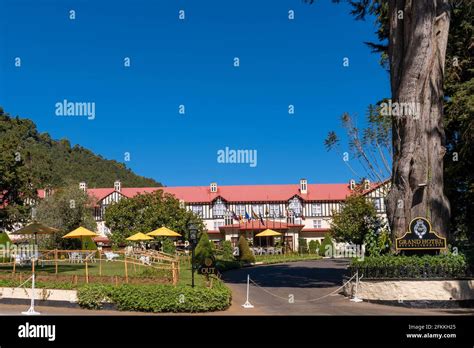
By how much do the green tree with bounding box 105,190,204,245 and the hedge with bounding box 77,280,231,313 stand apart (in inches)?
1432

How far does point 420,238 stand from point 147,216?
39754mm

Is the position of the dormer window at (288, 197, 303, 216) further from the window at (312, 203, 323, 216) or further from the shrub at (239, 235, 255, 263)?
the shrub at (239, 235, 255, 263)

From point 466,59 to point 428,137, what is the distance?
8.11 meters

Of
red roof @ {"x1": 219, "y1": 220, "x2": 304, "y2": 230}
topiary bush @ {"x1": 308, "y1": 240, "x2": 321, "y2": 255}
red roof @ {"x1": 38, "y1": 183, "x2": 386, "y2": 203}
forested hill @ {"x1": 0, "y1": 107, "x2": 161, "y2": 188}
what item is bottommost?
topiary bush @ {"x1": 308, "y1": 240, "x2": 321, "y2": 255}

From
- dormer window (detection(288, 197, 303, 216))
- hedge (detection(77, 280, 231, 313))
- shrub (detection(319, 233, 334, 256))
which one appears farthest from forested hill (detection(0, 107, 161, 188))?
hedge (detection(77, 280, 231, 313))

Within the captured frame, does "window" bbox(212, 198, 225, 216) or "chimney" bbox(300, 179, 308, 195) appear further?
"chimney" bbox(300, 179, 308, 195)

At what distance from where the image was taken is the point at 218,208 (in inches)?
2707

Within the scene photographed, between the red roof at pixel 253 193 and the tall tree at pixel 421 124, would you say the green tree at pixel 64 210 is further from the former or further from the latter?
the tall tree at pixel 421 124

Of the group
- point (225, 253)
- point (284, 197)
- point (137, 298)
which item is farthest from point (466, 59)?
point (284, 197)

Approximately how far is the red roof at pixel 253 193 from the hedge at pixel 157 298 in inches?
2043

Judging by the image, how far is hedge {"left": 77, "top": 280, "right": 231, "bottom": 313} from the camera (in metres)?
15.3

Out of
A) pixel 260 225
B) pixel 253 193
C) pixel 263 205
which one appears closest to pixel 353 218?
pixel 260 225

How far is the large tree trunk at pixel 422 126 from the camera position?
18156mm
